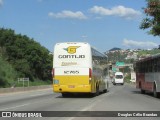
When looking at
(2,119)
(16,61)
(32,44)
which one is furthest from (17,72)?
(2,119)

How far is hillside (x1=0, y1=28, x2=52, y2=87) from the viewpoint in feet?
271

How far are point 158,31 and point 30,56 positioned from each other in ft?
182

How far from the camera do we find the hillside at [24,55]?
82562 mm

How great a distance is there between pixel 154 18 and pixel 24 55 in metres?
55.5

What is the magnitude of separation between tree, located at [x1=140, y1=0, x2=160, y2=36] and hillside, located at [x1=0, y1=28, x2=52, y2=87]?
46.1 m

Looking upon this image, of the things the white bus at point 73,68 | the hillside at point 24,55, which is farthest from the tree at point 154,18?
the hillside at point 24,55

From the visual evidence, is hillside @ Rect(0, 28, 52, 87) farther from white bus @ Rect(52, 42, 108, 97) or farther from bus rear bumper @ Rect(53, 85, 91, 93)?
bus rear bumper @ Rect(53, 85, 91, 93)

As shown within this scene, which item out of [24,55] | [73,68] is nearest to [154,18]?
[73,68]

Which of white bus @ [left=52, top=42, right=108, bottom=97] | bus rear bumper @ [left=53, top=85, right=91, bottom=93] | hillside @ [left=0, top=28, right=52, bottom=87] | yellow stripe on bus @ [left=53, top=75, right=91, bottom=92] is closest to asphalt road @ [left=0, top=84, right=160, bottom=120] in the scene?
bus rear bumper @ [left=53, top=85, right=91, bottom=93]

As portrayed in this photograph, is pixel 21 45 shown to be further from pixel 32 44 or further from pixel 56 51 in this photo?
pixel 56 51

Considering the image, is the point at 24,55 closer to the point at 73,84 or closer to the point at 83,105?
the point at 73,84

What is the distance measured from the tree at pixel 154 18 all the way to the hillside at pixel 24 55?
46059 millimetres

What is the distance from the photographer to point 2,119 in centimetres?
1579

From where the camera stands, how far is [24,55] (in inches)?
3418
